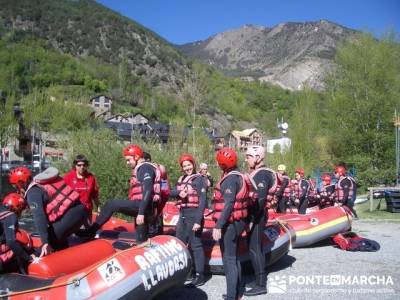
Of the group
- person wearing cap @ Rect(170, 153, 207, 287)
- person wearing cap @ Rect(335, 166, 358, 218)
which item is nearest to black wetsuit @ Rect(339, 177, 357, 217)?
person wearing cap @ Rect(335, 166, 358, 218)

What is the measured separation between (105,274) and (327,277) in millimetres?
3169

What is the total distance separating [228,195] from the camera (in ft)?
15.2

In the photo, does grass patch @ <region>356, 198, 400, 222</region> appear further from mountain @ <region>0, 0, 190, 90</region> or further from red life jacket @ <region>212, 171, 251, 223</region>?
mountain @ <region>0, 0, 190, 90</region>

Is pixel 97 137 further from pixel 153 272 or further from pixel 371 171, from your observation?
pixel 371 171

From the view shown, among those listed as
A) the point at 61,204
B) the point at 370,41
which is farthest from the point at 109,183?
the point at 370,41

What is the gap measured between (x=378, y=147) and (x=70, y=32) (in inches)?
4366

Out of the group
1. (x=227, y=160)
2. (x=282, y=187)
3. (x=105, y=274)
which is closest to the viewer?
(x=105, y=274)

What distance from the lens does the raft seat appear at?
14.3 ft

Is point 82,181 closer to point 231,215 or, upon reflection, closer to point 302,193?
point 231,215

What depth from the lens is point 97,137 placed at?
12.8m

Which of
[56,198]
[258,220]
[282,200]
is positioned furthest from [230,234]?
[282,200]

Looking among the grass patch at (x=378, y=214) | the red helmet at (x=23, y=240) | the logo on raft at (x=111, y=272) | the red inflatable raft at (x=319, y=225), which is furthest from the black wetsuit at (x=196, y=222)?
the grass patch at (x=378, y=214)

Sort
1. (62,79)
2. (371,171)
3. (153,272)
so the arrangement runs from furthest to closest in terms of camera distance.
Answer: (62,79) < (371,171) < (153,272)

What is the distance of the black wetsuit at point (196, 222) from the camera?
5.60 metres
